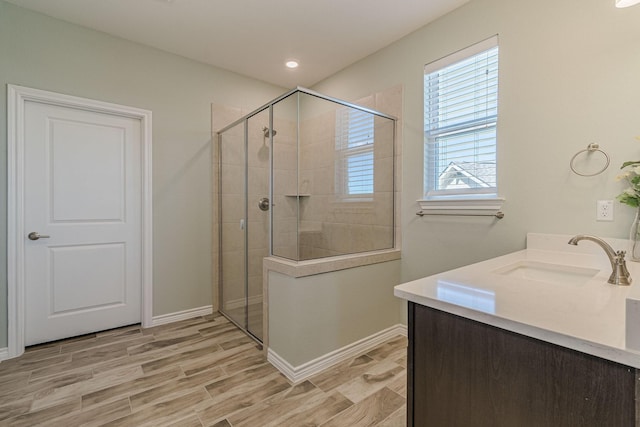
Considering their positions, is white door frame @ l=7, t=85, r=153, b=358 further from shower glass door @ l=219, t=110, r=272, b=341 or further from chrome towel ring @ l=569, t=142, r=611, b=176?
chrome towel ring @ l=569, t=142, r=611, b=176

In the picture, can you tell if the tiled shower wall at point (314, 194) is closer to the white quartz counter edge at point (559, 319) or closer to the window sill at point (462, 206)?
the window sill at point (462, 206)

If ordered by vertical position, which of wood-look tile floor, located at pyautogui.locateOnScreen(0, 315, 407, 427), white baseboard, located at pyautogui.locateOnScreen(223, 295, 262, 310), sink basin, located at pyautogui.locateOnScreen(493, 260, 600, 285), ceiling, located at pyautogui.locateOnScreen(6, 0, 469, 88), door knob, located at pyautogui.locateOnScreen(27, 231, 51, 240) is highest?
ceiling, located at pyautogui.locateOnScreen(6, 0, 469, 88)

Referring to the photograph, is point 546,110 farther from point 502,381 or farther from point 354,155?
point 502,381

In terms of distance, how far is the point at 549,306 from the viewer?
890mm

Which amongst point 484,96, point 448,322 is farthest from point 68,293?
point 484,96

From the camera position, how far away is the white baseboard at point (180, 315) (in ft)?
9.35

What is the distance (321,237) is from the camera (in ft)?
8.25

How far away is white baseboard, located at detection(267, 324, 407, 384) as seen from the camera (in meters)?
1.98

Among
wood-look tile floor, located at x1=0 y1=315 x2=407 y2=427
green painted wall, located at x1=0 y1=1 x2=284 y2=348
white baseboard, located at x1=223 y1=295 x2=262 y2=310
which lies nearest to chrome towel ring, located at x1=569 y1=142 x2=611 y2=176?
wood-look tile floor, located at x1=0 y1=315 x2=407 y2=427

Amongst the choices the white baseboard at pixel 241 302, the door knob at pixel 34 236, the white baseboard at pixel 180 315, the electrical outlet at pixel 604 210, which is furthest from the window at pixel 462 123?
the door knob at pixel 34 236

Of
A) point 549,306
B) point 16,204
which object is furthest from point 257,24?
point 549,306

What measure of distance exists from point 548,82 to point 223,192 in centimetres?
288

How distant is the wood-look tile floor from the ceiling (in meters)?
2.68

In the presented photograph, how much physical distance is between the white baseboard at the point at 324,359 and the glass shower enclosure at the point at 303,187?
0.48 meters
